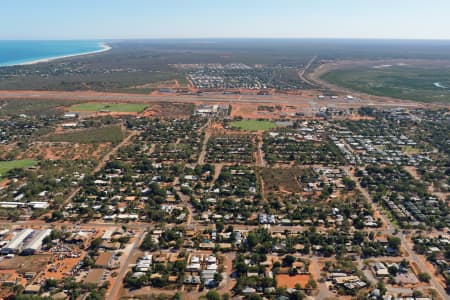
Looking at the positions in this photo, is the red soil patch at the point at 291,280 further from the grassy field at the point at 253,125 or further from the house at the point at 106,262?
the grassy field at the point at 253,125

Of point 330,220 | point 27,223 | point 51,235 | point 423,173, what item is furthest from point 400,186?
point 27,223

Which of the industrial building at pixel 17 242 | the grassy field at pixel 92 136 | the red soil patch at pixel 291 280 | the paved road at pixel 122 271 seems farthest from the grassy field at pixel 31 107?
the red soil patch at pixel 291 280

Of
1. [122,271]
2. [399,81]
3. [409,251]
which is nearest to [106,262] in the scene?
[122,271]

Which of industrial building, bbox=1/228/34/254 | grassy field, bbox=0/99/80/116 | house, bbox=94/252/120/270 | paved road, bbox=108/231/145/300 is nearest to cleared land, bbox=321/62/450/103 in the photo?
grassy field, bbox=0/99/80/116

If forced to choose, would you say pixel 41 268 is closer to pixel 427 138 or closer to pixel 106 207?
pixel 106 207

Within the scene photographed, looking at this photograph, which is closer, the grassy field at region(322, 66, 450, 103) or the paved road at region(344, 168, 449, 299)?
the paved road at region(344, 168, 449, 299)

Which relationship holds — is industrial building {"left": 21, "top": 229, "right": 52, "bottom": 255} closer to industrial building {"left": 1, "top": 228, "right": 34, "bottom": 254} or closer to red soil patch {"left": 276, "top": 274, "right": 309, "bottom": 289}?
industrial building {"left": 1, "top": 228, "right": 34, "bottom": 254}

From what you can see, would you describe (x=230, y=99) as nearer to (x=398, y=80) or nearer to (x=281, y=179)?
(x=281, y=179)

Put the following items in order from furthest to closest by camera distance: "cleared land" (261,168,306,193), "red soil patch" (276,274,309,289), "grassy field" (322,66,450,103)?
"grassy field" (322,66,450,103)
"cleared land" (261,168,306,193)
"red soil patch" (276,274,309,289)
